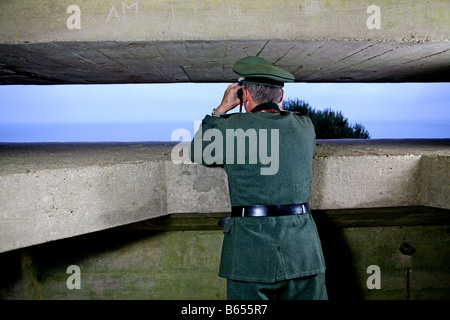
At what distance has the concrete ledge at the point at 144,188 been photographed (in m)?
2.09

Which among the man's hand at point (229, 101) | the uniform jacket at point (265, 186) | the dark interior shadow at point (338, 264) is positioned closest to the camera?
the uniform jacket at point (265, 186)

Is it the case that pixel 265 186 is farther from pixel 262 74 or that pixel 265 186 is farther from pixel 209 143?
pixel 262 74

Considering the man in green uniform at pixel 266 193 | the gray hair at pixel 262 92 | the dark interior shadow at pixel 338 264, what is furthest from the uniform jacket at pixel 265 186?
the dark interior shadow at pixel 338 264

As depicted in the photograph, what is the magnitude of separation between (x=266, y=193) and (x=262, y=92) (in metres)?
0.60

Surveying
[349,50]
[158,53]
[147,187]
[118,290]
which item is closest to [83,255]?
[118,290]

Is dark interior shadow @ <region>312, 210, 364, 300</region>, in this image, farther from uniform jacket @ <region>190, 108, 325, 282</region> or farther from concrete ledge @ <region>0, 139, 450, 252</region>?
uniform jacket @ <region>190, 108, 325, 282</region>

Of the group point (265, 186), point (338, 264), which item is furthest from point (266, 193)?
point (338, 264)

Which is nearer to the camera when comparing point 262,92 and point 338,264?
point 262,92

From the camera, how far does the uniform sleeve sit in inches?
84.0

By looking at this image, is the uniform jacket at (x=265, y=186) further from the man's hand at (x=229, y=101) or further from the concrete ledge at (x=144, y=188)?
the concrete ledge at (x=144, y=188)

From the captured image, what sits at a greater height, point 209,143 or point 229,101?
point 229,101

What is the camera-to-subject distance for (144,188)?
2596mm

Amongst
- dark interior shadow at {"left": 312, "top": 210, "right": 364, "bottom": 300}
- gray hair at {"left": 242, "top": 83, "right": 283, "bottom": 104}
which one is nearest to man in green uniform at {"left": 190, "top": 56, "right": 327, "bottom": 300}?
gray hair at {"left": 242, "top": 83, "right": 283, "bottom": 104}

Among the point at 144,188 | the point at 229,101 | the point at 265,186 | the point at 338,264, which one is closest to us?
the point at 265,186
